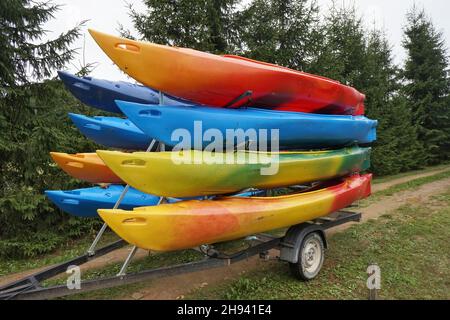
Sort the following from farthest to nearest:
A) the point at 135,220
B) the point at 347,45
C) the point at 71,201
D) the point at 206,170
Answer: the point at 347,45 → the point at 71,201 → the point at 206,170 → the point at 135,220

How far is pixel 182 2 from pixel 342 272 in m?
7.04

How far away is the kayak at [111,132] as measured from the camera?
4.52 m

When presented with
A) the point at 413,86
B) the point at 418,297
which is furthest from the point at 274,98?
the point at 413,86

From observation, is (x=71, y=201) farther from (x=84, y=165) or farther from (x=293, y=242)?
(x=293, y=242)

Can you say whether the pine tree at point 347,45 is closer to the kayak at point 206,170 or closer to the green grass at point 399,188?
the green grass at point 399,188

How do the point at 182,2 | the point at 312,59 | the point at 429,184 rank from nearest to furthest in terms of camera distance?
the point at 182,2, the point at 312,59, the point at 429,184

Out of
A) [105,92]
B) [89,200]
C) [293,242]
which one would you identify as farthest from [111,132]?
[293,242]

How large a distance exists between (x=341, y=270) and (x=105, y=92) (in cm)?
397

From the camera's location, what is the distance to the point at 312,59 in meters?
10.6

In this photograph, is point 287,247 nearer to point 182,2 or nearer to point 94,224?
point 94,224

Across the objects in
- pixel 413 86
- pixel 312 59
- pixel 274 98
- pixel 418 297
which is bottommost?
pixel 418 297

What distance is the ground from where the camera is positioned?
3986 millimetres

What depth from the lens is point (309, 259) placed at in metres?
4.34

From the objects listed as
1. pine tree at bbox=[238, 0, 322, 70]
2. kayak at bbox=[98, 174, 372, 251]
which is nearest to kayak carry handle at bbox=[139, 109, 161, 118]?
kayak at bbox=[98, 174, 372, 251]
